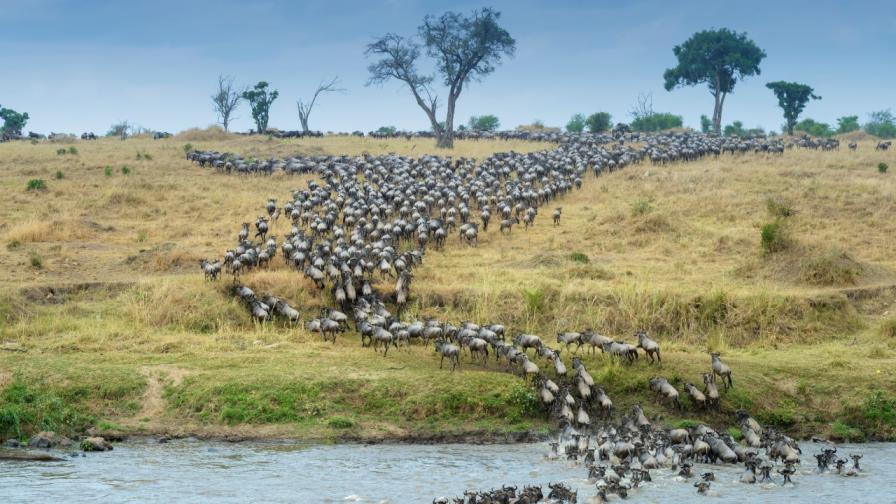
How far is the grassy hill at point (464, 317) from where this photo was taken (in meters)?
17.8

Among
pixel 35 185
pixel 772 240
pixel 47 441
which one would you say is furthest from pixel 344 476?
pixel 35 185

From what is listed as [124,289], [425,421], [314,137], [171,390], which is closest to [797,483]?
[425,421]

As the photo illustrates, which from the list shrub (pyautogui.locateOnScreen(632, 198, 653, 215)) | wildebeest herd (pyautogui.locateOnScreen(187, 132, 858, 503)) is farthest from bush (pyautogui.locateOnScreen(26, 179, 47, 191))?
shrub (pyautogui.locateOnScreen(632, 198, 653, 215))

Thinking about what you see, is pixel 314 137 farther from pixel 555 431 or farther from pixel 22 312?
pixel 555 431

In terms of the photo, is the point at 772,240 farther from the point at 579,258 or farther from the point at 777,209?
the point at 777,209

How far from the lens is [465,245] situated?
105 feet

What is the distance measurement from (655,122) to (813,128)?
45.2 feet

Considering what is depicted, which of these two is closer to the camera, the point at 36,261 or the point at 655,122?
the point at 36,261

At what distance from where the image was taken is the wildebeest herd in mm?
15411

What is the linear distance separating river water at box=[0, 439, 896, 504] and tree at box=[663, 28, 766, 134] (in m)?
67.7

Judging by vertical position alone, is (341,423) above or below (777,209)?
below

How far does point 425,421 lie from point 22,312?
33.2ft

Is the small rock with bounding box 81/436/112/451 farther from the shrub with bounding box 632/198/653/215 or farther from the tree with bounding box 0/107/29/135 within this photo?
the tree with bounding box 0/107/29/135

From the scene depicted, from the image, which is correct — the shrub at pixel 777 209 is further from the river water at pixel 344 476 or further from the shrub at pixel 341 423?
the shrub at pixel 341 423
